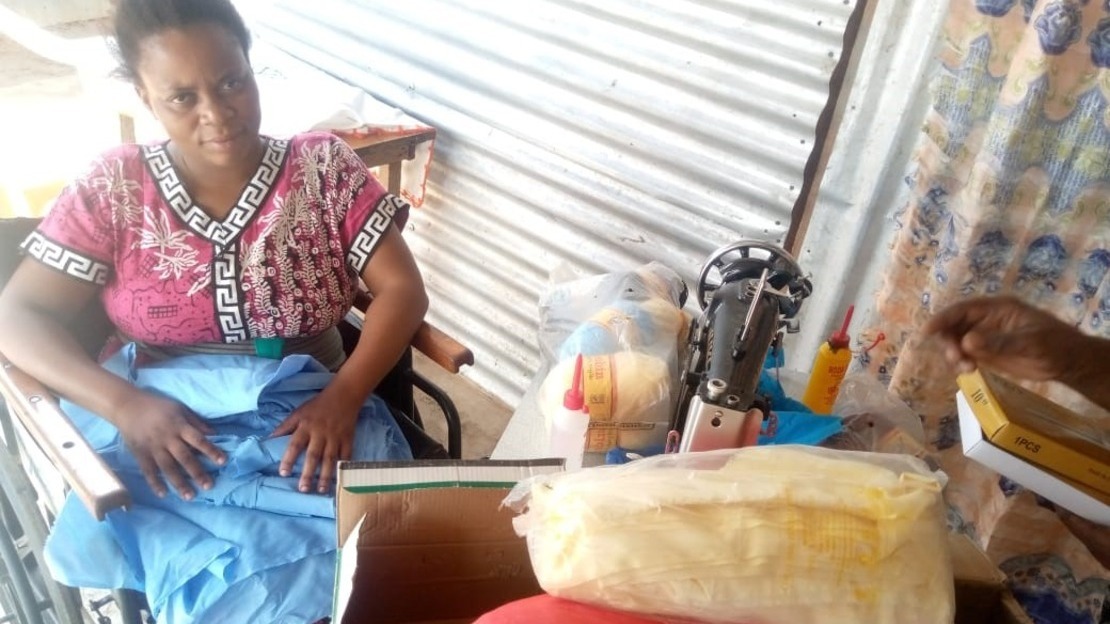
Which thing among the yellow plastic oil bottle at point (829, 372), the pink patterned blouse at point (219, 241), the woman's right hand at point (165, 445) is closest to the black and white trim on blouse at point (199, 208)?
the pink patterned blouse at point (219, 241)

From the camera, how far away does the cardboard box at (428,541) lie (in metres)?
0.96

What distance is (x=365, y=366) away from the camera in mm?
1602

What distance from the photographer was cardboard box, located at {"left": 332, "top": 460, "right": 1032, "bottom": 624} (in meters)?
0.96

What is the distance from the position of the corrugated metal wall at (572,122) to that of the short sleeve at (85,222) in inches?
43.1

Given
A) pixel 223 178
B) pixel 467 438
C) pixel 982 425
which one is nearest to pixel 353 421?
pixel 223 178

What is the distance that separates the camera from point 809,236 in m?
1.87

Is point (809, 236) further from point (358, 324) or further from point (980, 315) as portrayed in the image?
point (358, 324)

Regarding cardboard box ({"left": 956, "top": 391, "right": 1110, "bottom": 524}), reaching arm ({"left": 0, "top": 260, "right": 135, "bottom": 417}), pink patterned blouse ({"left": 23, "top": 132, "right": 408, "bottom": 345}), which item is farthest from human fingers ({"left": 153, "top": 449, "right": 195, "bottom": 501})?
cardboard box ({"left": 956, "top": 391, "right": 1110, "bottom": 524})

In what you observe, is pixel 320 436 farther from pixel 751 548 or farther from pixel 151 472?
pixel 751 548

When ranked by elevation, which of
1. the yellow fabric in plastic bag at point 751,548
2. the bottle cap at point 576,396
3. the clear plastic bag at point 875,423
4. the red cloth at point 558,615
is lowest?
the clear plastic bag at point 875,423

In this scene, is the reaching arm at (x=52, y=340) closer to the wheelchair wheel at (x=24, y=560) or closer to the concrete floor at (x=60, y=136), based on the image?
the wheelchair wheel at (x=24, y=560)

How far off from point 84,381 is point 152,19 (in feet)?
2.21

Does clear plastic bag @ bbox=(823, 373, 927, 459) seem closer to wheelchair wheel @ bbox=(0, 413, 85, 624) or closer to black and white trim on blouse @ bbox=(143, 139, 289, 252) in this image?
black and white trim on blouse @ bbox=(143, 139, 289, 252)

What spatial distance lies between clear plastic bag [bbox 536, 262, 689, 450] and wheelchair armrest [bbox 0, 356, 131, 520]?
667 mm
